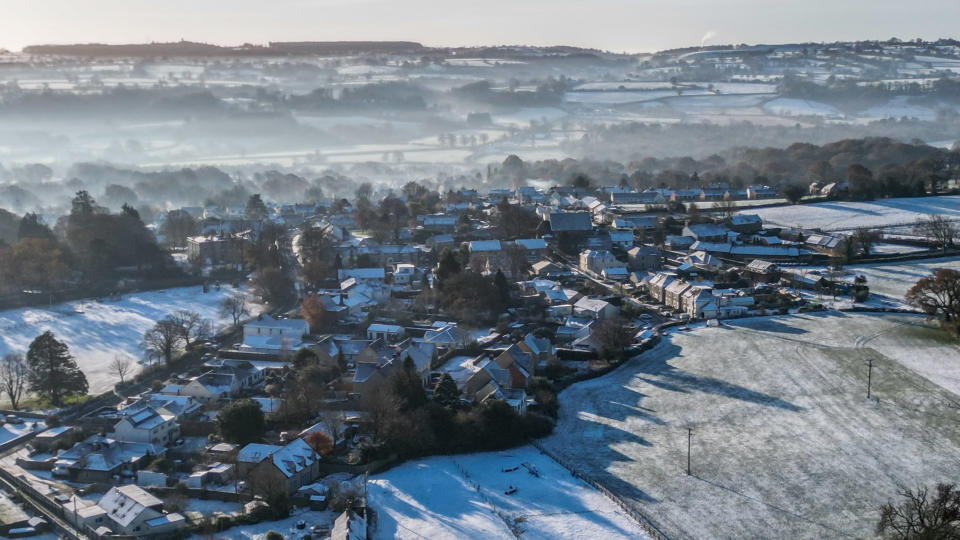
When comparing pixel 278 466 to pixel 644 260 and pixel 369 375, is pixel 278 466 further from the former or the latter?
pixel 644 260

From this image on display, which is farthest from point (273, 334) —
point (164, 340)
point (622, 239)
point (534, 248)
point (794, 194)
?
point (794, 194)

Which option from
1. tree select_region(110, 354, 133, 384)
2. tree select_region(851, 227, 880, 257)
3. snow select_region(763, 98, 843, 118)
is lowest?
tree select_region(110, 354, 133, 384)

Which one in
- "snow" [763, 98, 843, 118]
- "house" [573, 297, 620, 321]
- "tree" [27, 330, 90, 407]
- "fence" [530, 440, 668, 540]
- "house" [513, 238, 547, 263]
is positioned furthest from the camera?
"snow" [763, 98, 843, 118]

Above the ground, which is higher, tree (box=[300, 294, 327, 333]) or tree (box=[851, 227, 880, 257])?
tree (box=[851, 227, 880, 257])

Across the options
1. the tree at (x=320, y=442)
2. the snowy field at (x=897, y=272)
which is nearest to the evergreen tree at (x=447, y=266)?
the tree at (x=320, y=442)

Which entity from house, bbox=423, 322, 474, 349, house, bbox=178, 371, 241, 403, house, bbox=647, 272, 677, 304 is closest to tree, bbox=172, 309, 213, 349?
house, bbox=178, 371, 241, 403

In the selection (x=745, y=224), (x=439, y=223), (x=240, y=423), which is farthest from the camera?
(x=439, y=223)

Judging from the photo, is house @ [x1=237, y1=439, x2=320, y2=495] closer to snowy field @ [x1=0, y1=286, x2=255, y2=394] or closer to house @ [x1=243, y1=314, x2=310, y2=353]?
snowy field @ [x1=0, y1=286, x2=255, y2=394]
